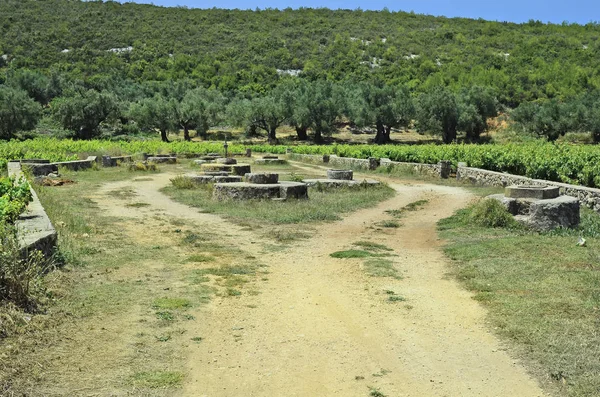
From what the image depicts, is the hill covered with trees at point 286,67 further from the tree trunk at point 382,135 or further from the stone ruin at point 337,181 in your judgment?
the stone ruin at point 337,181

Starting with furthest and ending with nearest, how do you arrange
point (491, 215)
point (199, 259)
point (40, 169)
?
point (40, 169)
point (491, 215)
point (199, 259)

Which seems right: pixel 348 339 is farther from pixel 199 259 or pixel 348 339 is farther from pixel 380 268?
pixel 199 259

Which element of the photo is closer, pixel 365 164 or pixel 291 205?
pixel 291 205

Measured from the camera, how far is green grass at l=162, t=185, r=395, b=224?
541 inches

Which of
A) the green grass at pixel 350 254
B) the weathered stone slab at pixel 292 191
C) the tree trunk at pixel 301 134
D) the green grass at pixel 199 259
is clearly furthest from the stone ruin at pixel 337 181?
the tree trunk at pixel 301 134

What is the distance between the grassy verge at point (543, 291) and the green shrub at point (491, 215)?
274 mm

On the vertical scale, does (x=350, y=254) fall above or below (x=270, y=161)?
above

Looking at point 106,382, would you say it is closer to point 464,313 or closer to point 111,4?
point 464,313

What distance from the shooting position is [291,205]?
15391mm

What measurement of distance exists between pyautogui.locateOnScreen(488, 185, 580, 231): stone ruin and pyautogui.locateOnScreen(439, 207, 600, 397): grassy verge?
1.15 feet

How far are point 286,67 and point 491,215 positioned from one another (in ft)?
270

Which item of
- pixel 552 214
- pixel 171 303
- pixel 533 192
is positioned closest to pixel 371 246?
pixel 552 214

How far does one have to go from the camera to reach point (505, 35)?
106812mm

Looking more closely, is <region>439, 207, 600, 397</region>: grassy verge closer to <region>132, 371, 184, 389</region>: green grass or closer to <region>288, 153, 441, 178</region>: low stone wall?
<region>132, 371, 184, 389</region>: green grass
